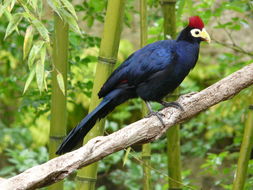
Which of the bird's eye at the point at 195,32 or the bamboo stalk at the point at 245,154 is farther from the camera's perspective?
the bird's eye at the point at 195,32

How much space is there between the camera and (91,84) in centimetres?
288

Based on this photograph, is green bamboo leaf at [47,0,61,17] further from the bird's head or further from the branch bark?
the bird's head

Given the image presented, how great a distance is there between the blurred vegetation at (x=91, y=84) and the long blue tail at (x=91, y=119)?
0.78 ft

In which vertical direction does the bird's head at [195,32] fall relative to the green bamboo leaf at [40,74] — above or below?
above

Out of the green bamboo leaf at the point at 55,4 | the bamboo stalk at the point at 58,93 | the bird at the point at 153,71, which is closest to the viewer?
the green bamboo leaf at the point at 55,4

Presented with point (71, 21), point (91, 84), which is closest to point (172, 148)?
point (91, 84)

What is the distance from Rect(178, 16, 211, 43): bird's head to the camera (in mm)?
2596

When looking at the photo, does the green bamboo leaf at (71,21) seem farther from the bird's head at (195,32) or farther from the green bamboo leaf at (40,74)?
the bird's head at (195,32)

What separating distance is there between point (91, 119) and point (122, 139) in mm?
443

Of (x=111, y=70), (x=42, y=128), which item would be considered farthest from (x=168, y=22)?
(x=42, y=128)

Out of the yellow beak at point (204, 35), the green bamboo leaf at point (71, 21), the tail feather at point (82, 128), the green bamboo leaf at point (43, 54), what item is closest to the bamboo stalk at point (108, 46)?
the tail feather at point (82, 128)

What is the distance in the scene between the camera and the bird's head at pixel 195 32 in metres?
2.60

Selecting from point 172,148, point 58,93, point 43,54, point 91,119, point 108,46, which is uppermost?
point 108,46

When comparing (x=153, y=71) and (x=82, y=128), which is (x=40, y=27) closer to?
(x=82, y=128)
